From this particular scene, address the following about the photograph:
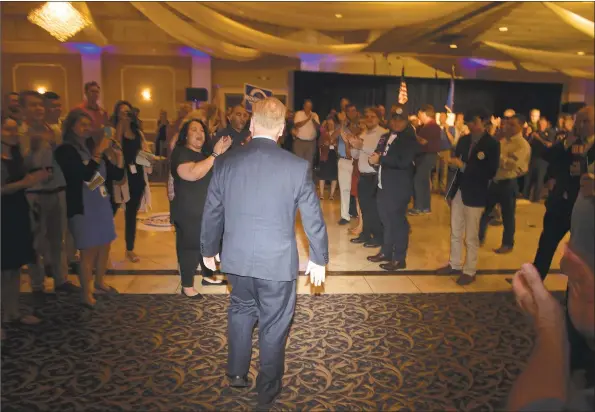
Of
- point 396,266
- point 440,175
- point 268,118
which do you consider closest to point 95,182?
point 268,118

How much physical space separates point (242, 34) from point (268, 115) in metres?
9.23

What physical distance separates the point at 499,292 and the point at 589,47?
12.0m

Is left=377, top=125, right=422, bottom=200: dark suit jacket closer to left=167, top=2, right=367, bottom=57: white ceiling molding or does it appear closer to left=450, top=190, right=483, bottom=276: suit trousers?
left=450, top=190, right=483, bottom=276: suit trousers

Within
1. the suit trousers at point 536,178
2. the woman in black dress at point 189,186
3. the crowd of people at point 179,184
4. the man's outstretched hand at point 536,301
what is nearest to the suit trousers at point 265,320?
the crowd of people at point 179,184

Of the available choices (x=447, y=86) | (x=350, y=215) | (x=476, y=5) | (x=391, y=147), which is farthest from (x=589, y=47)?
(x=391, y=147)

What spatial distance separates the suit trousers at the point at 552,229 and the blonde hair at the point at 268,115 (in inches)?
105

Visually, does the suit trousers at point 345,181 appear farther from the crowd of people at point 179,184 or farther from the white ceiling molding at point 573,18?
the white ceiling molding at point 573,18

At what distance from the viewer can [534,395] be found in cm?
94

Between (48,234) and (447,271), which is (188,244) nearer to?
(48,234)

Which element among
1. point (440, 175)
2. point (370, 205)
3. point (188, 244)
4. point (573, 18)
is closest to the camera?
point (188, 244)

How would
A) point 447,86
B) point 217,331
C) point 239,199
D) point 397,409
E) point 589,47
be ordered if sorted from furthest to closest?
point 447,86 → point 589,47 → point 217,331 → point 397,409 → point 239,199

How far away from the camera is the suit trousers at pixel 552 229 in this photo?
4.03 m

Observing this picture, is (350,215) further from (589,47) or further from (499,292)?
(589,47)

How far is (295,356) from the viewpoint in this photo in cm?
323
